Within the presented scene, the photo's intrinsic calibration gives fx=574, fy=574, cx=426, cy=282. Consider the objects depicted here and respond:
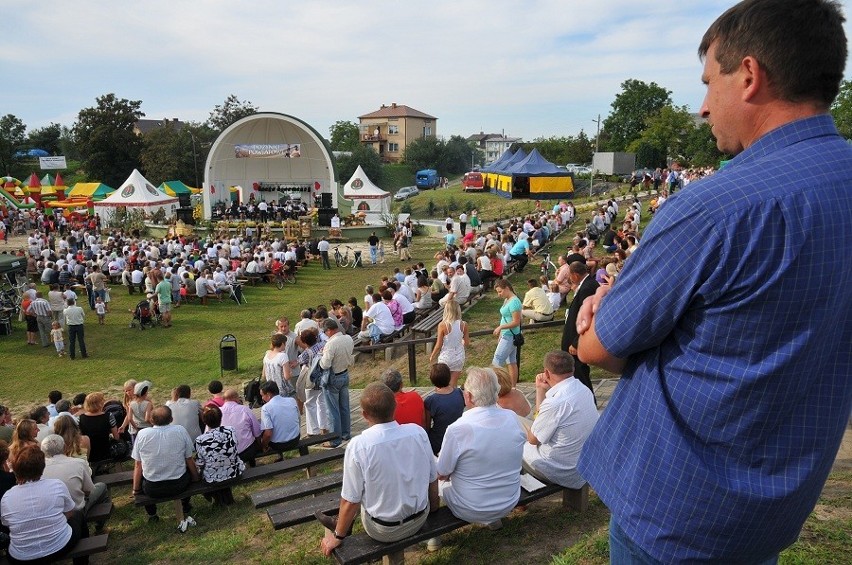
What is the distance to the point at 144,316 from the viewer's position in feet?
50.2

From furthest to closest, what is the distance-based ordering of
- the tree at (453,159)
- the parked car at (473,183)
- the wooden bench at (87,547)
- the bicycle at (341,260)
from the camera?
the tree at (453,159), the parked car at (473,183), the bicycle at (341,260), the wooden bench at (87,547)

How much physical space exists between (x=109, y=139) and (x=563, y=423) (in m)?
61.1

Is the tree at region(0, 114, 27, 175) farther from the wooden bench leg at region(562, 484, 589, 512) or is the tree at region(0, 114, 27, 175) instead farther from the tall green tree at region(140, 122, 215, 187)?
the wooden bench leg at region(562, 484, 589, 512)

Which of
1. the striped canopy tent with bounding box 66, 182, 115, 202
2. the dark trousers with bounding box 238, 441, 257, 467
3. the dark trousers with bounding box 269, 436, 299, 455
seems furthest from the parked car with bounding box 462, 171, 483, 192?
the dark trousers with bounding box 238, 441, 257, 467

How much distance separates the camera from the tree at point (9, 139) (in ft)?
191

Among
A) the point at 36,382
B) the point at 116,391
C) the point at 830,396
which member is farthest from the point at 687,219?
the point at 36,382

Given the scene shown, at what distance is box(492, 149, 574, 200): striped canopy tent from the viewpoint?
3070 cm

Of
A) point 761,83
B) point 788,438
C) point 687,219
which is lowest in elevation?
point 788,438

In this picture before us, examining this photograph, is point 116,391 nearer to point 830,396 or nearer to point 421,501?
point 421,501

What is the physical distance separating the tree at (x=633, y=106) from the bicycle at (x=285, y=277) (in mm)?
49435

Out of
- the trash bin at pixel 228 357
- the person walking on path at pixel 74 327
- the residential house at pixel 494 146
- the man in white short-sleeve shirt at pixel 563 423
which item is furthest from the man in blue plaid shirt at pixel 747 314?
the residential house at pixel 494 146

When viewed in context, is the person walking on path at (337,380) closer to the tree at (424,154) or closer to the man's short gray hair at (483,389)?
the man's short gray hair at (483,389)

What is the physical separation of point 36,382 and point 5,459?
25.9 ft

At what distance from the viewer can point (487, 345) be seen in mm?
Answer: 10219
